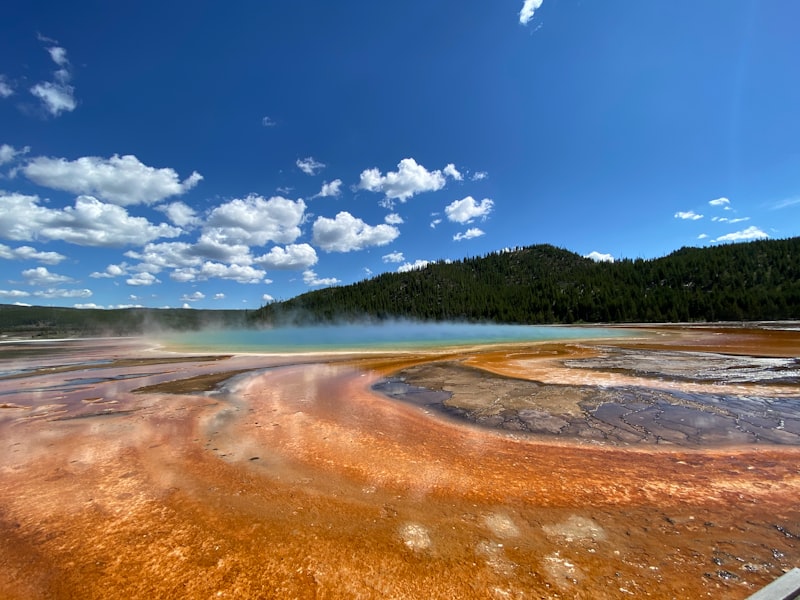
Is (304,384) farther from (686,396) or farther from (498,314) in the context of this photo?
(498,314)

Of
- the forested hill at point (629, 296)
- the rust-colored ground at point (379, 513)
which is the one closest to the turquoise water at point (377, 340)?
the rust-colored ground at point (379, 513)

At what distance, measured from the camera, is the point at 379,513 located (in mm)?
5059

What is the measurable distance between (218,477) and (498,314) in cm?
12023

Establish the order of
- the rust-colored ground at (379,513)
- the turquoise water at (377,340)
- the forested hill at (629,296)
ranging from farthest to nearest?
the forested hill at (629,296)
the turquoise water at (377,340)
the rust-colored ground at (379,513)

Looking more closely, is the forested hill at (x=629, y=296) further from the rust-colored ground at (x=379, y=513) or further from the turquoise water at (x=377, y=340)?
the rust-colored ground at (x=379, y=513)

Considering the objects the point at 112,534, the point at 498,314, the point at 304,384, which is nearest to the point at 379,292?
the point at 498,314

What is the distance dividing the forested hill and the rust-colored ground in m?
103

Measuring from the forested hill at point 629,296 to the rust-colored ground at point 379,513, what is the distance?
103 meters

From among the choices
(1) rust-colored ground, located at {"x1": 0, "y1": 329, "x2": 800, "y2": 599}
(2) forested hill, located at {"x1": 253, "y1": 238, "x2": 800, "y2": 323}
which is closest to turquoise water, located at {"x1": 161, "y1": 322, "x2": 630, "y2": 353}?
(1) rust-colored ground, located at {"x1": 0, "y1": 329, "x2": 800, "y2": 599}

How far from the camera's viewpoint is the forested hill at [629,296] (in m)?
87.6

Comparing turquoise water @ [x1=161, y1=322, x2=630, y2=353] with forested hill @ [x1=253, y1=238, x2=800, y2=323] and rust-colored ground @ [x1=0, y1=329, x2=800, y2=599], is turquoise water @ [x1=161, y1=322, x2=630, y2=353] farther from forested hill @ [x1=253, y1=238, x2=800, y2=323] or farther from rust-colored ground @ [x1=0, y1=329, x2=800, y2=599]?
forested hill @ [x1=253, y1=238, x2=800, y2=323]

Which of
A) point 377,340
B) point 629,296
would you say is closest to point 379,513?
point 377,340

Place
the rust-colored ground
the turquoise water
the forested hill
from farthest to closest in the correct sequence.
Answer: the forested hill, the turquoise water, the rust-colored ground

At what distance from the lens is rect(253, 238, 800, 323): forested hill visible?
8762cm
